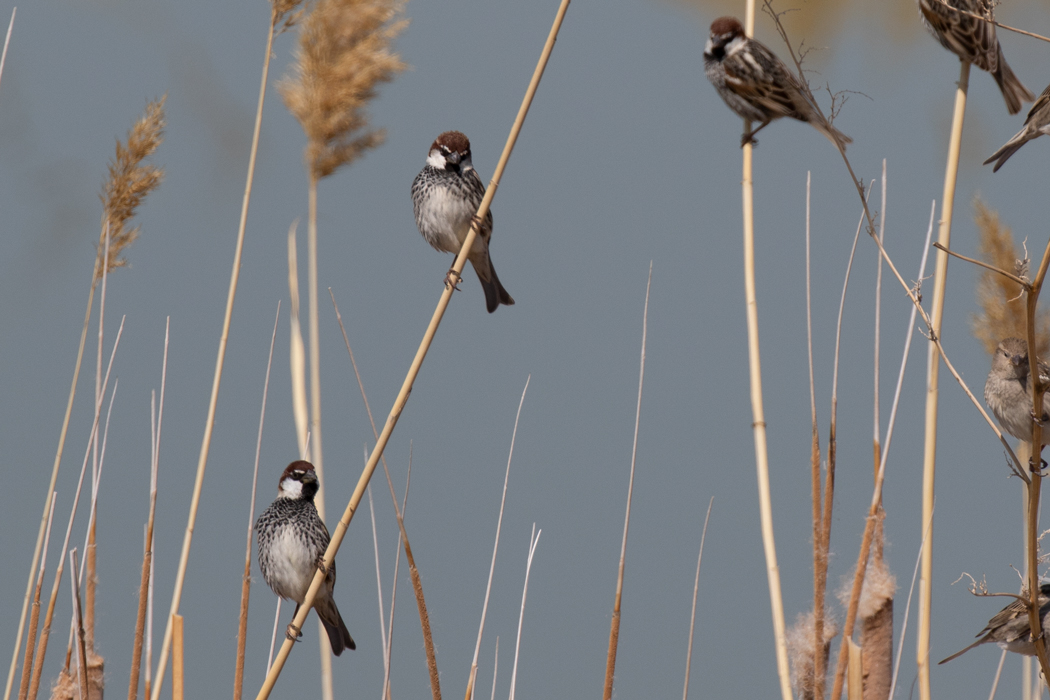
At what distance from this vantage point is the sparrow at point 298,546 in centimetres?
232

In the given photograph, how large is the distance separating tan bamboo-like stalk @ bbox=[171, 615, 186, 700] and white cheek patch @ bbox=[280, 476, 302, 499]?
49 cm

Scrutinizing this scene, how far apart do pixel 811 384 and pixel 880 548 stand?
0.34 metres

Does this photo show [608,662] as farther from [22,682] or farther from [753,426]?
[22,682]

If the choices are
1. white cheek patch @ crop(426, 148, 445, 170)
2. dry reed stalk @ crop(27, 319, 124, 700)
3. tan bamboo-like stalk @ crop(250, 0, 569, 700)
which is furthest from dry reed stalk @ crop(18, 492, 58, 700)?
white cheek patch @ crop(426, 148, 445, 170)

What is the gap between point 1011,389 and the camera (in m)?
2.31

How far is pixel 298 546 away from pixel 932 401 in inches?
59.0

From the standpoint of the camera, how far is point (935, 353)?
59.5 inches

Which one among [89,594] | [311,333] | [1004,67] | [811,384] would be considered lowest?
[89,594]

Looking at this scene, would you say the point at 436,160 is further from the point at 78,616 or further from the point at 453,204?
the point at 78,616

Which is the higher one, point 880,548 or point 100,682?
point 880,548

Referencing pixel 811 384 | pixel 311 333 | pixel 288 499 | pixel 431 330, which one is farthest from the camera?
pixel 288 499

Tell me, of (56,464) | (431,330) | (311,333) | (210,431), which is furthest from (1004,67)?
(56,464)

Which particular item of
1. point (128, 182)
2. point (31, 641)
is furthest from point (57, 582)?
point (128, 182)

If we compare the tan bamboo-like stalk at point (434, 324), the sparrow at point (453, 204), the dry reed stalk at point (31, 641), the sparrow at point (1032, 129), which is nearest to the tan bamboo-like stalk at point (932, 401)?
the sparrow at point (1032, 129)
